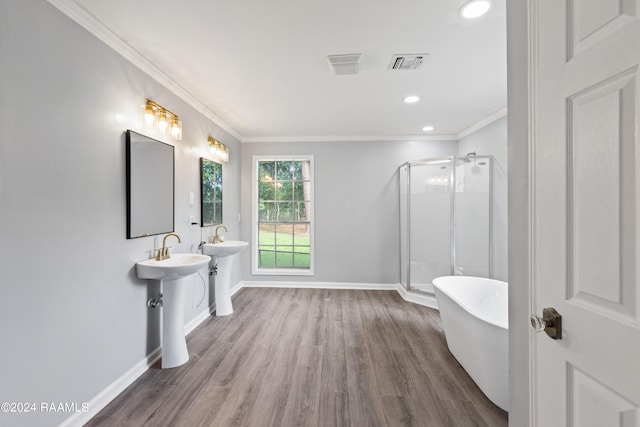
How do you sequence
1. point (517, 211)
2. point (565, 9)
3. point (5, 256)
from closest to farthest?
1. point (565, 9)
2. point (517, 211)
3. point (5, 256)

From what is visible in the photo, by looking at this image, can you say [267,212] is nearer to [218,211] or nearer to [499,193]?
[218,211]

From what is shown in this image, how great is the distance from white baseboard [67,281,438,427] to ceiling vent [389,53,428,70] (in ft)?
9.54

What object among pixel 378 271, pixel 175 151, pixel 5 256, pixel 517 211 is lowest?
pixel 378 271

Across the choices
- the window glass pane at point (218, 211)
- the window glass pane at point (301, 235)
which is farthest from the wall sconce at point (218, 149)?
the window glass pane at point (301, 235)

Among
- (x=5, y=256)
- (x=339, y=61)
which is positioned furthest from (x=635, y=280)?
(x=5, y=256)

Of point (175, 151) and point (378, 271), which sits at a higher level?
point (175, 151)

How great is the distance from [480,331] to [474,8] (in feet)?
6.69

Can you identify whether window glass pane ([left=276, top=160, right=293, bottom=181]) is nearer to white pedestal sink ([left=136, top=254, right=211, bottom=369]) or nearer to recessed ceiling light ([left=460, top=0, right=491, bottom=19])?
white pedestal sink ([left=136, top=254, right=211, bottom=369])

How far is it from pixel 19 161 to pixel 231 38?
4.68 ft

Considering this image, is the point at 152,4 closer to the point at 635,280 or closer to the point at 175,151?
the point at 175,151

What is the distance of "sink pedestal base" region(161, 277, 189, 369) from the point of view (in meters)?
2.37

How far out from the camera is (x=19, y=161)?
1425 millimetres

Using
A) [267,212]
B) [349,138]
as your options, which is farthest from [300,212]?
[349,138]

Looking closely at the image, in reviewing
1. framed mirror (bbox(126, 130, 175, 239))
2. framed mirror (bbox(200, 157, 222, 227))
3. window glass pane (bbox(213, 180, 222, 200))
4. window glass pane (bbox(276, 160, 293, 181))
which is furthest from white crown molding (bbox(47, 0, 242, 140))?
window glass pane (bbox(276, 160, 293, 181))
